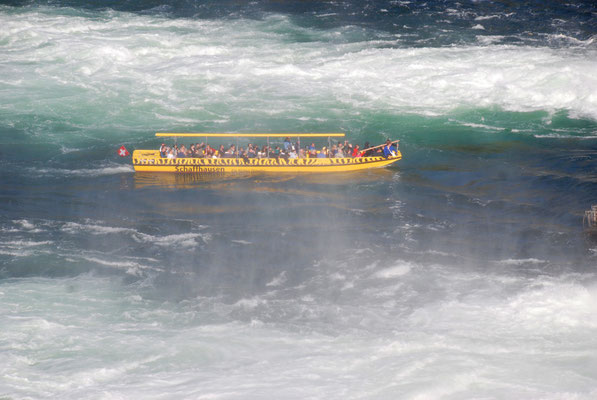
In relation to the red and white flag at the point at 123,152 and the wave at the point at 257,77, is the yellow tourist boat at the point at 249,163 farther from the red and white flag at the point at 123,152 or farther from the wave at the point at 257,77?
the wave at the point at 257,77

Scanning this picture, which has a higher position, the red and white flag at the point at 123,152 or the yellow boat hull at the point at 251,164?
the red and white flag at the point at 123,152

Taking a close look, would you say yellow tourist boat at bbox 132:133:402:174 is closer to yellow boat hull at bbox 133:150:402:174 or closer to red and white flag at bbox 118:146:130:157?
yellow boat hull at bbox 133:150:402:174

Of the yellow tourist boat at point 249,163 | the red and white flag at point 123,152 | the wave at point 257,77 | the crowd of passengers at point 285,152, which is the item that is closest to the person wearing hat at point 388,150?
the crowd of passengers at point 285,152

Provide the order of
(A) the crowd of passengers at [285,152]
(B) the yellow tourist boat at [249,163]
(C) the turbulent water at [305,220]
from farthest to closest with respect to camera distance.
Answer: (A) the crowd of passengers at [285,152] → (B) the yellow tourist boat at [249,163] → (C) the turbulent water at [305,220]

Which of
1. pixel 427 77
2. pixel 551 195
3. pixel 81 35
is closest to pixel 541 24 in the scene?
pixel 427 77

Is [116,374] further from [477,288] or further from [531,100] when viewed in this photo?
→ [531,100]

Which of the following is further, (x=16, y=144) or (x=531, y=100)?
(x=531, y=100)
